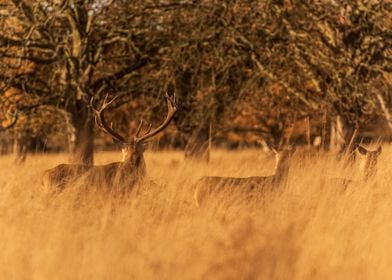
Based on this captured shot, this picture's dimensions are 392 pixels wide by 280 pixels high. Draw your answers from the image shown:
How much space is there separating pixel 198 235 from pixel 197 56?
9.81m

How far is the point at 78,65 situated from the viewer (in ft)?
49.6

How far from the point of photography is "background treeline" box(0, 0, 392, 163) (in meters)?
13.7

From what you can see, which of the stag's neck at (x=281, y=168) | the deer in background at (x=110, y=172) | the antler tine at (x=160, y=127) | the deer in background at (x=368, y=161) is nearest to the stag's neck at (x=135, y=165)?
the deer in background at (x=110, y=172)

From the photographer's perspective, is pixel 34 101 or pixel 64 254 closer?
pixel 64 254

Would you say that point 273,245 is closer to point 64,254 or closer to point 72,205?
point 64,254

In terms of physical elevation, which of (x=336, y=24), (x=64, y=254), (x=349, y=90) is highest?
(x=336, y=24)

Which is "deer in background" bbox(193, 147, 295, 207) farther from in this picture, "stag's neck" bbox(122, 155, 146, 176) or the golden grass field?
"stag's neck" bbox(122, 155, 146, 176)

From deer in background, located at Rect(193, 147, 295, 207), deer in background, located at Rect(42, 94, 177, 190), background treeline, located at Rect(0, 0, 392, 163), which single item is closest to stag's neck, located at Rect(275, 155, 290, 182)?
deer in background, located at Rect(193, 147, 295, 207)

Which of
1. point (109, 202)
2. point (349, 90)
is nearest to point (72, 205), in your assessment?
point (109, 202)

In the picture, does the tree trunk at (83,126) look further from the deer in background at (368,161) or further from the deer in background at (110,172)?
the deer in background at (368,161)

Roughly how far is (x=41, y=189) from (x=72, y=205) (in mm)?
1291

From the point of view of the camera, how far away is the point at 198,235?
16.6 feet

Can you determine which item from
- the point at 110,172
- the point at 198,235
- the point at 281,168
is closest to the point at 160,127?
the point at 110,172

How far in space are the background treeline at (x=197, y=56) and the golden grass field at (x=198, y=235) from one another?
7187mm
